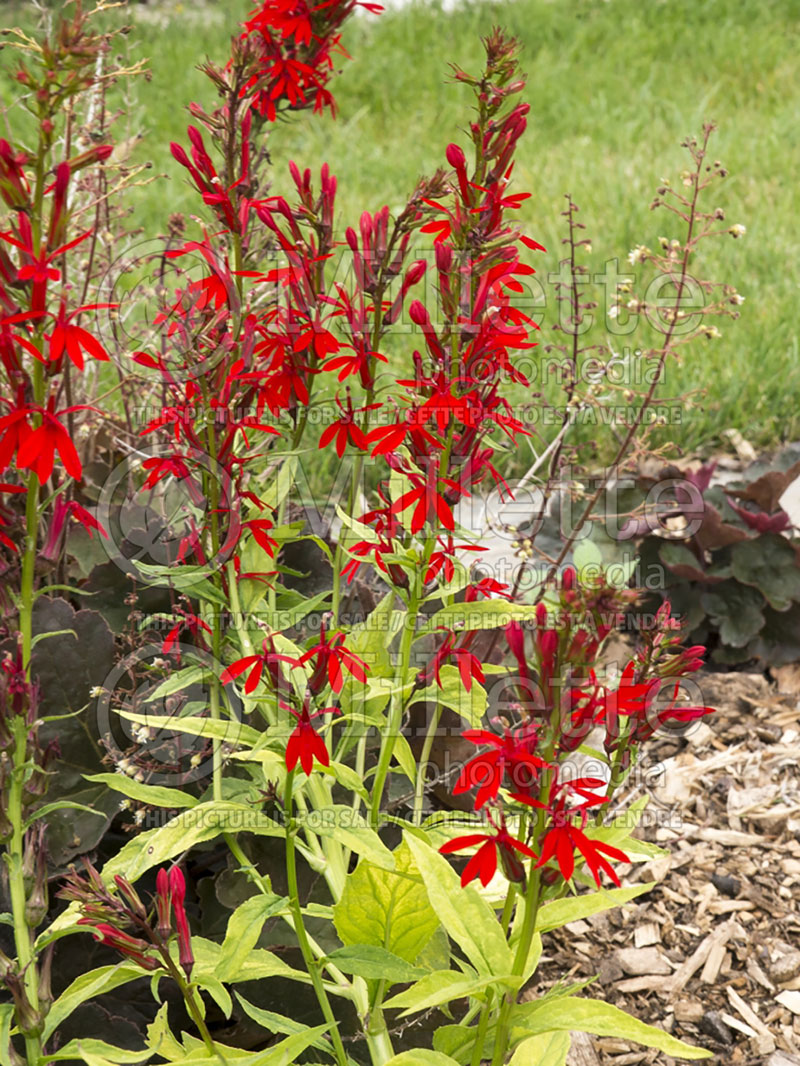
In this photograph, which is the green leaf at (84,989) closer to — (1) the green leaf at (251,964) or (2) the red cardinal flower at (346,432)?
(1) the green leaf at (251,964)

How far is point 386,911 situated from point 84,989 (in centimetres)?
42

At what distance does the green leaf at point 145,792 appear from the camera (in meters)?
1.56

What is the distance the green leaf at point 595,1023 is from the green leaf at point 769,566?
1959mm

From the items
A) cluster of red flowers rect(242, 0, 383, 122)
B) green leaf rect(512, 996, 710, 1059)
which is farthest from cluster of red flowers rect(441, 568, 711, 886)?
cluster of red flowers rect(242, 0, 383, 122)

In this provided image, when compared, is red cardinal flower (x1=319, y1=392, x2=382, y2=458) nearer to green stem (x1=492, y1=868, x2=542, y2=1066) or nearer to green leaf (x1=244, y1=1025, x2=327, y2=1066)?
green stem (x1=492, y1=868, x2=542, y2=1066)

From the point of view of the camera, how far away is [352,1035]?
1.90 meters

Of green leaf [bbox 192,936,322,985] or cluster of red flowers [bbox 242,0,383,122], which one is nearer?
green leaf [bbox 192,936,322,985]

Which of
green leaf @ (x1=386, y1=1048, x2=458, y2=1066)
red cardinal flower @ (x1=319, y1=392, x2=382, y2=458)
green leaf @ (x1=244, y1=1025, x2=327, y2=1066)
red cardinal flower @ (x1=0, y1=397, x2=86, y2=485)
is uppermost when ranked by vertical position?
red cardinal flower @ (x1=0, y1=397, x2=86, y2=485)

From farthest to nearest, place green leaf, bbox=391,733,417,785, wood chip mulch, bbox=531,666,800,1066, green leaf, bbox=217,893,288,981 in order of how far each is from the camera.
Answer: wood chip mulch, bbox=531,666,800,1066
green leaf, bbox=391,733,417,785
green leaf, bbox=217,893,288,981

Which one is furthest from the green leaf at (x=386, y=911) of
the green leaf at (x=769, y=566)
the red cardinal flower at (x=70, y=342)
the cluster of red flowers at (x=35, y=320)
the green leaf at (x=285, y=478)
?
the green leaf at (x=769, y=566)

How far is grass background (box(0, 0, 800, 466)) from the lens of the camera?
14.6 feet

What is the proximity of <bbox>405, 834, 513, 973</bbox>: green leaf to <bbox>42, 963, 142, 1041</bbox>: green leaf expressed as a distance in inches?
15.2

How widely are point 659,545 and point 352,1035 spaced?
1751 millimetres

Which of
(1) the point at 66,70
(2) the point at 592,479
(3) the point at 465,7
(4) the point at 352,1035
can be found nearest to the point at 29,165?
(1) the point at 66,70
